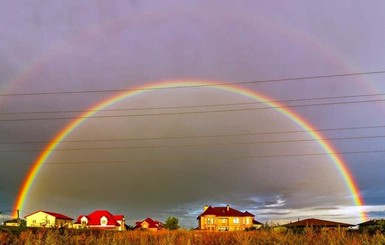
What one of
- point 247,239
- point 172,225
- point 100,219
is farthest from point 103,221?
point 247,239

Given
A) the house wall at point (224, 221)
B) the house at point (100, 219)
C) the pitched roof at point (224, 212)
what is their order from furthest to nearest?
the pitched roof at point (224, 212), the house wall at point (224, 221), the house at point (100, 219)

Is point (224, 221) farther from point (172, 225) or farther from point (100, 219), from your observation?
point (172, 225)

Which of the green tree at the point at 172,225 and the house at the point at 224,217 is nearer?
the green tree at the point at 172,225

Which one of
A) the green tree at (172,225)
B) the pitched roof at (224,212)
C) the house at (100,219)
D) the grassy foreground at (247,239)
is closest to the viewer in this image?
the grassy foreground at (247,239)

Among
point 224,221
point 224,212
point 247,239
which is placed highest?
point 224,212

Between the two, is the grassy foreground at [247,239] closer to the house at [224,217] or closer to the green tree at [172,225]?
the green tree at [172,225]

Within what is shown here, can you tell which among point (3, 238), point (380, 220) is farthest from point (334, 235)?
point (380, 220)

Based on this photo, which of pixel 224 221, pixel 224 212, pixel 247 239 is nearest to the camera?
pixel 247 239

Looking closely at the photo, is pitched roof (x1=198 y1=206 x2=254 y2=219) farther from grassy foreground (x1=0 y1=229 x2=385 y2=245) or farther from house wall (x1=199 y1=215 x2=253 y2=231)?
grassy foreground (x1=0 y1=229 x2=385 y2=245)

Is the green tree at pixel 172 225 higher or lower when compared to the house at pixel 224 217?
lower

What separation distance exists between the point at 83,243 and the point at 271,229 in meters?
7.77

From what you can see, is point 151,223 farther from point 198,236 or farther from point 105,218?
point 198,236

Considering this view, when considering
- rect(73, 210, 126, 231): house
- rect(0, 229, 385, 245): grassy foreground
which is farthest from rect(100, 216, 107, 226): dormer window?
rect(0, 229, 385, 245): grassy foreground

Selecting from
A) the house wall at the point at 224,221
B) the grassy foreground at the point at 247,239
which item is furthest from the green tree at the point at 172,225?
the house wall at the point at 224,221
